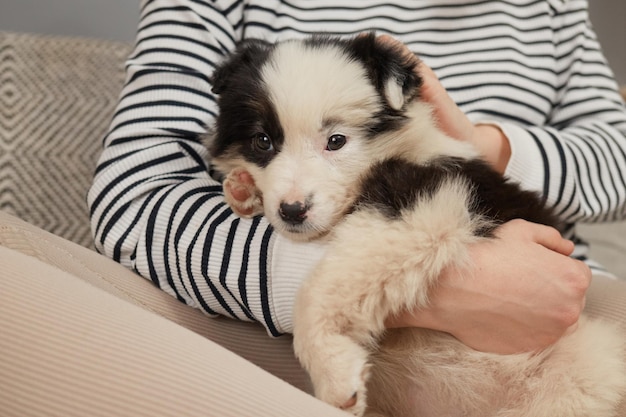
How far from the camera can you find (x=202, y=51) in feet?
5.77

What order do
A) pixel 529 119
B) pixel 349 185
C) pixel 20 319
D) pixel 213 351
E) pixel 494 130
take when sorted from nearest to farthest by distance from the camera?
pixel 20 319, pixel 213 351, pixel 349 185, pixel 494 130, pixel 529 119

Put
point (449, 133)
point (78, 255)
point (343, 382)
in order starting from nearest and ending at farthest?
point (343, 382), point (78, 255), point (449, 133)

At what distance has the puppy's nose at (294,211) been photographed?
1235 mm

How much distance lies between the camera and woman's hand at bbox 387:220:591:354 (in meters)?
1.25

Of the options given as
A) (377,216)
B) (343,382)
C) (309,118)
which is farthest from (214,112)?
(343,382)

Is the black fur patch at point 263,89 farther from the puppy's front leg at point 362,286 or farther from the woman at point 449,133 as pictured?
the puppy's front leg at point 362,286

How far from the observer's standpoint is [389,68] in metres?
1.40

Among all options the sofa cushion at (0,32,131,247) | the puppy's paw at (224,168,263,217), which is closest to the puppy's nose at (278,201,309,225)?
the puppy's paw at (224,168,263,217)

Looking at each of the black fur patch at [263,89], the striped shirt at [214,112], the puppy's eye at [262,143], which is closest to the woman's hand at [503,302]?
the striped shirt at [214,112]

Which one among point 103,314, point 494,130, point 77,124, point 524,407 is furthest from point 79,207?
point 524,407

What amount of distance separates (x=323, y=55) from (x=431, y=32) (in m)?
0.73

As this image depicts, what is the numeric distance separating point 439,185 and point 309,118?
1.09ft

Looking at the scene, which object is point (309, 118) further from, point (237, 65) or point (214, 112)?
point (214, 112)

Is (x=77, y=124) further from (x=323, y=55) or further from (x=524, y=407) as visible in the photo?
(x=524, y=407)
